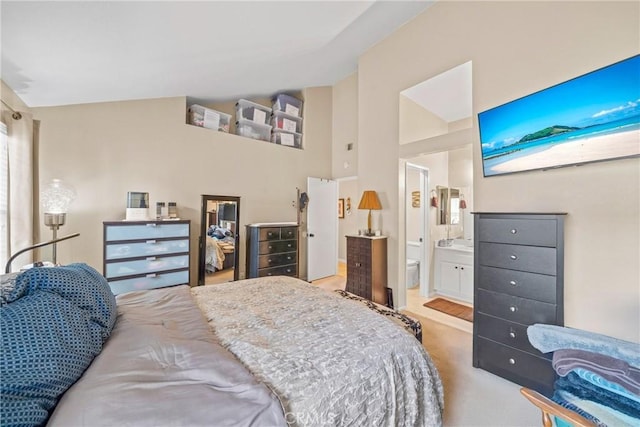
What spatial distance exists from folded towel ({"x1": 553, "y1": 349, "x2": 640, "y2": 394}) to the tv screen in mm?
1343

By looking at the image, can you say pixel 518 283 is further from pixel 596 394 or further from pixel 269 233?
pixel 269 233

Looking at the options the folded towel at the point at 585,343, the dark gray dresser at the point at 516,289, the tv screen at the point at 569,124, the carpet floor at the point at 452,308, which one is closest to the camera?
the folded towel at the point at 585,343

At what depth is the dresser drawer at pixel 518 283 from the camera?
6.11ft

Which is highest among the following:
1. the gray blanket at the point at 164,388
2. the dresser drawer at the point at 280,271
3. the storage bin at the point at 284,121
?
the storage bin at the point at 284,121

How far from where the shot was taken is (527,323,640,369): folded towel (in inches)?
47.8

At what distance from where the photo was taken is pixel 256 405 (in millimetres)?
849

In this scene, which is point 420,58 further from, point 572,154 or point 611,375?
point 611,375

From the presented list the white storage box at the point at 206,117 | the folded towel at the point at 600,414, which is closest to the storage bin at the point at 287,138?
the white storage box at the point at 206,117

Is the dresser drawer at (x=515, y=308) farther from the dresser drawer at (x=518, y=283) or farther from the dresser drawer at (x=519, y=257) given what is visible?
the dresser drawer at (x=519, y=257)

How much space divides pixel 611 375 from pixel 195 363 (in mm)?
1838

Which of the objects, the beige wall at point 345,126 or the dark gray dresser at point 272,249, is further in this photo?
the beige wall at point 345,126

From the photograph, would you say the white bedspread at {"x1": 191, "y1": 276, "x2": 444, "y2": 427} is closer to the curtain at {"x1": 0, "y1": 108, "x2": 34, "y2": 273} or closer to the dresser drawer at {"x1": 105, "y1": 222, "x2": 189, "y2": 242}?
the dresser drawer at {"x1": 105, "y1": 222, "x2": 189, "y2": 242}

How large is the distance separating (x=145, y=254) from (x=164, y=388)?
2.71 metres

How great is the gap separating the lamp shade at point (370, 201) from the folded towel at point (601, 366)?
8.31ft
